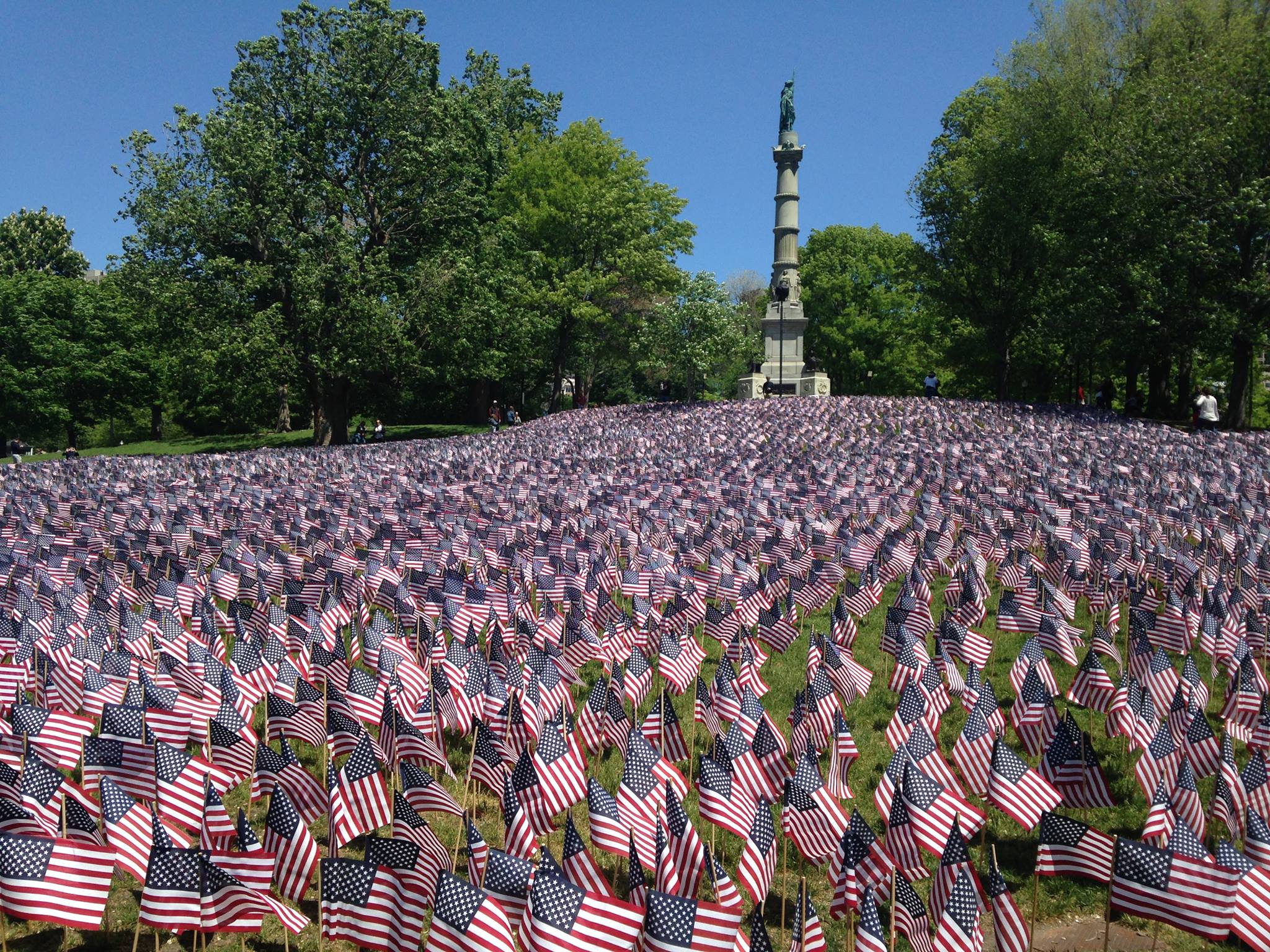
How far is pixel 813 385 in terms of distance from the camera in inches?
1816

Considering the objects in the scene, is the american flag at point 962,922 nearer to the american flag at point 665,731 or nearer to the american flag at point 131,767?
the american flag at point 665,731

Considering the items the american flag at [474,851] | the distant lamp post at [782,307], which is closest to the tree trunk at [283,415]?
the distant lamp post at [782,307]

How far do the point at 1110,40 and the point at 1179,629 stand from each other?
37857 millimetres

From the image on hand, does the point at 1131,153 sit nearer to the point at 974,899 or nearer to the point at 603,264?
the point at 603,264

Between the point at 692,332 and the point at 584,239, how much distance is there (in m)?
6.92

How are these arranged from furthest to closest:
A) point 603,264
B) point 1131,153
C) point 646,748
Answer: point 603,264
point 1131,153
point 646,748

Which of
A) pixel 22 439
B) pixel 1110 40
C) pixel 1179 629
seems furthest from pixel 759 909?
pixel 22 439

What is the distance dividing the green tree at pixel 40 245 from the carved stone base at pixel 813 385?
45.1 metres

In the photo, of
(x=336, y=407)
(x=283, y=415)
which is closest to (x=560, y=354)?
(x=336, y=407)

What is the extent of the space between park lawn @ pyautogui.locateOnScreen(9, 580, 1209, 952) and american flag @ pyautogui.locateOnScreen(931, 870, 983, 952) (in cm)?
118

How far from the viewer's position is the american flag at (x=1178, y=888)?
4520mm

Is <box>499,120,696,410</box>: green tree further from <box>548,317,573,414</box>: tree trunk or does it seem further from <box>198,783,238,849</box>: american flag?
<box>198,783,238,849</box>: american flag

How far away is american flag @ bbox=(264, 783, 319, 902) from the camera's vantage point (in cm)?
541

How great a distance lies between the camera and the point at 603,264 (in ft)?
161
